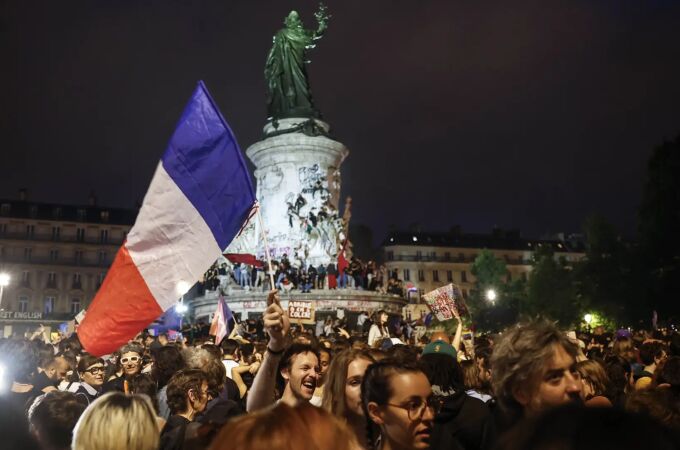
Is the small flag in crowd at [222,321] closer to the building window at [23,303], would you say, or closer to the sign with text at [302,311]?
the sign with text at [302,311]

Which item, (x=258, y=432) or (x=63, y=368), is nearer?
(x=258, y=432)

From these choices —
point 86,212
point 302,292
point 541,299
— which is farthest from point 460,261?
point 302,292

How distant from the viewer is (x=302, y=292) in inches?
1241

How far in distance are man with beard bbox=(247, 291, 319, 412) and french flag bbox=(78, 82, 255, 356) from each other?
152 cm

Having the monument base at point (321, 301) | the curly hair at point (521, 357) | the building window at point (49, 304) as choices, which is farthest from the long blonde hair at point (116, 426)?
the building window at point (49, 304)

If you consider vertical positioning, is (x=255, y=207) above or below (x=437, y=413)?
above

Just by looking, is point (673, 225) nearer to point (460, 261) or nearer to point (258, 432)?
point (258, 432)

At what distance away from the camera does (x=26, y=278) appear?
69.9 metres

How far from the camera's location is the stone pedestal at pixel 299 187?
36094mm

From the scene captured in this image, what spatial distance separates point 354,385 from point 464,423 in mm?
905

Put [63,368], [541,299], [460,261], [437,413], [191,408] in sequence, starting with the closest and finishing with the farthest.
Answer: [437,413], [191,408], [63,368], [541,299], [460,261]

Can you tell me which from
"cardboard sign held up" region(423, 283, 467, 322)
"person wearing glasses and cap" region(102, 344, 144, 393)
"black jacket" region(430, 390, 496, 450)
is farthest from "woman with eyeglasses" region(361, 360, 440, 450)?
"cardboard sign held up" region(423, 283, 467, 322)

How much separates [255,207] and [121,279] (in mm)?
1563

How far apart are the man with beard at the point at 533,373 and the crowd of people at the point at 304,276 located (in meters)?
27.4
